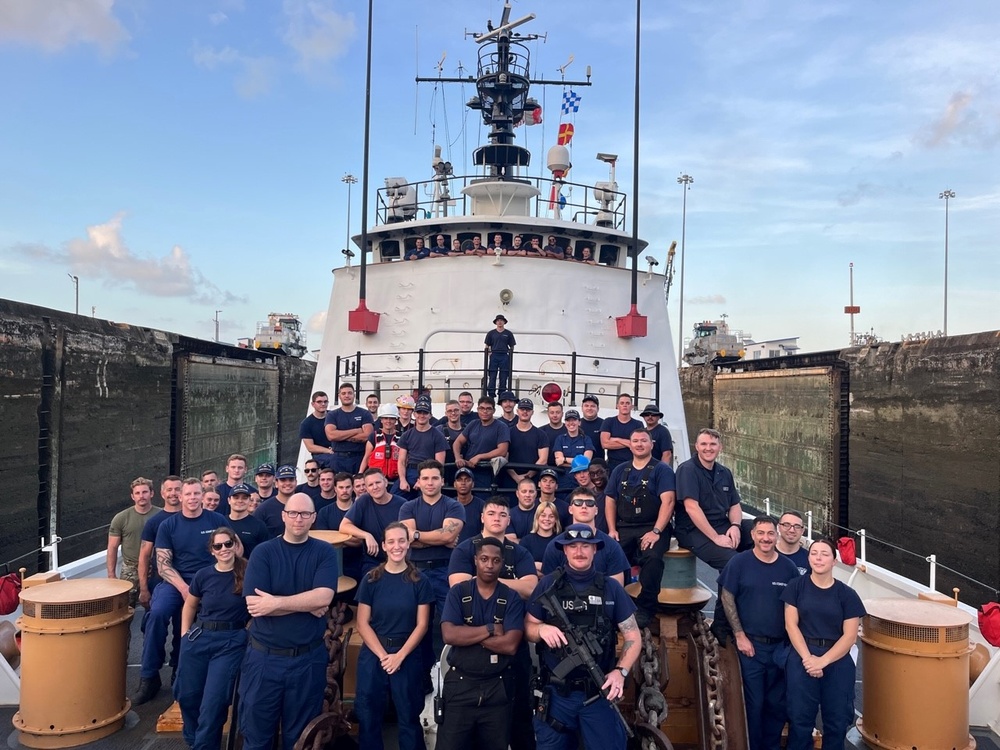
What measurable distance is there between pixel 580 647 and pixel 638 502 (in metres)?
1.76

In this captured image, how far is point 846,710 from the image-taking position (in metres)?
4.60

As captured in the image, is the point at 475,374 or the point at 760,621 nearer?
the point at 760,621

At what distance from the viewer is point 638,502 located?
5395mm

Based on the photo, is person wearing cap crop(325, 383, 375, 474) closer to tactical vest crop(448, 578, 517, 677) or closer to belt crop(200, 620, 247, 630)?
belt crop(200, 620, 247, 630)

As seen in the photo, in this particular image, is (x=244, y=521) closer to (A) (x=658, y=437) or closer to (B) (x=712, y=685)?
(B) (x=712, y=685)

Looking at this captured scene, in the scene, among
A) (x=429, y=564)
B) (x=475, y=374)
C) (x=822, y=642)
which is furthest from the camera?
(x=475, y=374)

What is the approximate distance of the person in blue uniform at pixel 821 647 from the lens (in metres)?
4.50

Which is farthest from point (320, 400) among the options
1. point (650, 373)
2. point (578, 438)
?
point (650, 373)

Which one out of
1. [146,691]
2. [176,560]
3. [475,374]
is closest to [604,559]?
[176,560]

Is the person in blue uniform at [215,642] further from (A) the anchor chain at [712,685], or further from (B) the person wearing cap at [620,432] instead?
(B) the person wearing cap at [620,432]

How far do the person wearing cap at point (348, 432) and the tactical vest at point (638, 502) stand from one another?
3.38 meters

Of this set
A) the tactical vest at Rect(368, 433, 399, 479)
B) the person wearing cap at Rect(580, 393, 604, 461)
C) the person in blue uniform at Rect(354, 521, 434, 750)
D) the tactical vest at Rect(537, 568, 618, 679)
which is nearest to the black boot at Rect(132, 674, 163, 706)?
the person in blue uniform at Rect(354, 521, 434, 750)

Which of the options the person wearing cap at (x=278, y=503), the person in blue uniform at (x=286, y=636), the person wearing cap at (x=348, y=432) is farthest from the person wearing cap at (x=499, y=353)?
the person in blue uniform at (x=286, y=636)

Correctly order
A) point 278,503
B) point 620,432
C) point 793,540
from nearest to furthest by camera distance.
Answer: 1. point 793,540
2. point 278,503
3. point 620,432
